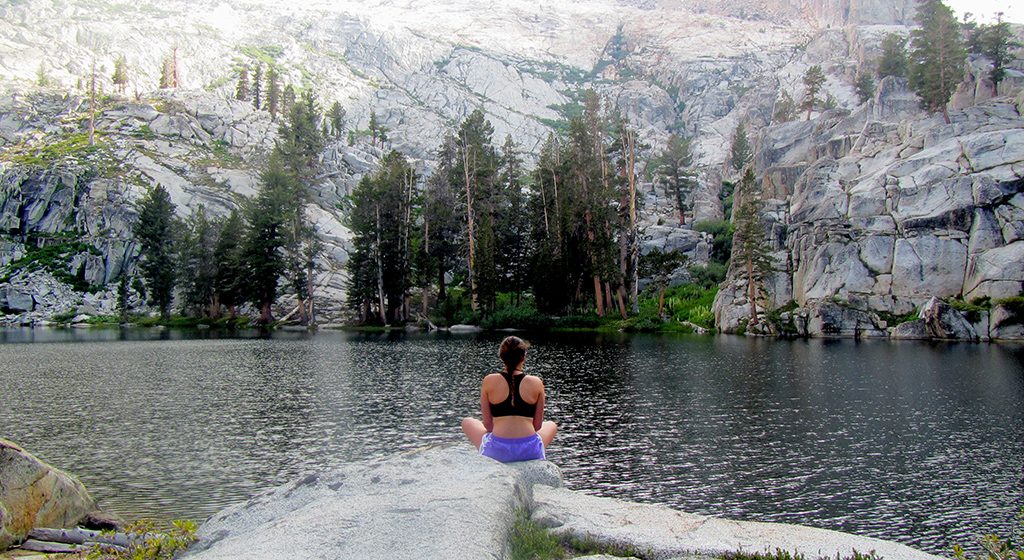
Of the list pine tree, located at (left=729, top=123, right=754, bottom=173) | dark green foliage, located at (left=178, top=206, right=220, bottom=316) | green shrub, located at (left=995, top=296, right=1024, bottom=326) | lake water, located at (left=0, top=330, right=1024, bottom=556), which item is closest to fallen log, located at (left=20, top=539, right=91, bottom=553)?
lake water, located at (left=0, top=330, right=1024, bottom=556)

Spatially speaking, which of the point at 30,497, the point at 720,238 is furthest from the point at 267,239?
the point at 30,497

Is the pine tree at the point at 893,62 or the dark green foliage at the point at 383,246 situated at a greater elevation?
the pine tree at the point at 893,62

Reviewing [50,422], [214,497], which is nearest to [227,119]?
[50,422]

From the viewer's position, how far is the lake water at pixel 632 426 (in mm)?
13992

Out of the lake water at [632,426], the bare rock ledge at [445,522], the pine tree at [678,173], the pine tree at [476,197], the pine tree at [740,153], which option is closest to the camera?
the bare rock ledge at [445,522]

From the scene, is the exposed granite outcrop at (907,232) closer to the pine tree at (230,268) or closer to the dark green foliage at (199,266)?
the pine tree at (230,268)

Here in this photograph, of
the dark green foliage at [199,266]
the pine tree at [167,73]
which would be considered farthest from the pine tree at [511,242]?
the pine tree at [167,73]

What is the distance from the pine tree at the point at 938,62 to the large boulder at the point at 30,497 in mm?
88195

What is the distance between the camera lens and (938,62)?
7706 centimetres

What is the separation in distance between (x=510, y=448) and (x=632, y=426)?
11813 mm

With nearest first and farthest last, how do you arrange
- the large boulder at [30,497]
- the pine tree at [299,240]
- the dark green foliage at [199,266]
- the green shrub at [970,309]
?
the large boulder at [30,497]
the green shrub at [970,309]
the pine tree at [299,240]
the dark green foliage at [199,266]

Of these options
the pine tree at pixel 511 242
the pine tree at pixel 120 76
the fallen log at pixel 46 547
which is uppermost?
the pine tree at pixel 120 76

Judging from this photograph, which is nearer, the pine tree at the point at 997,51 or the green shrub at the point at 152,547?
the green shrub at the point at 152,547

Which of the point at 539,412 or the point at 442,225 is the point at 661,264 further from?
the point at 539,412
